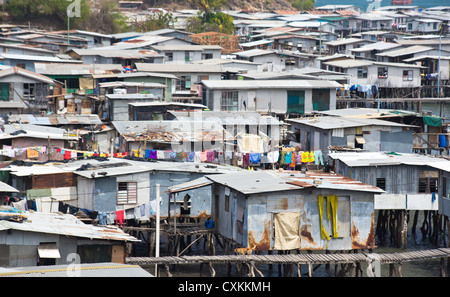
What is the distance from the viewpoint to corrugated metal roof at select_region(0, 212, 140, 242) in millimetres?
21203

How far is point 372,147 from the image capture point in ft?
125

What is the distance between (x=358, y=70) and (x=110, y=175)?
114 feet

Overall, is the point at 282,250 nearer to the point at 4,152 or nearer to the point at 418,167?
the point at 418,167

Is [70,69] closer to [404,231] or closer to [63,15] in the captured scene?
[404,231]

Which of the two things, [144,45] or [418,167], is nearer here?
[418,167]

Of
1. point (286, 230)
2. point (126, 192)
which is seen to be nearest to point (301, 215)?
point (286, 230)

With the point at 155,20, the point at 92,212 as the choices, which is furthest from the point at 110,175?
the point at 155,20

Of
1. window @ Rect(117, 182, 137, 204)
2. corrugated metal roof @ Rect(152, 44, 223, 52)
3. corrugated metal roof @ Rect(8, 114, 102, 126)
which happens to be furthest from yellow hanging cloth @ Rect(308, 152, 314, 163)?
corrugated metal roof @ Rect(152, 44, 223, 52)

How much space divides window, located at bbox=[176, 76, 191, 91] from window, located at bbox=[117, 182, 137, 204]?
24985 millimetres

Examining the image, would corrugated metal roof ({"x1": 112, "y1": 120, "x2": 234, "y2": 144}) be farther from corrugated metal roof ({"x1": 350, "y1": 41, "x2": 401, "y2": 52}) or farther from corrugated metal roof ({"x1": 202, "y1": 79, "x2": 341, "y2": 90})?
corrugated metal roof ({"x1": 350, "y1": 41, "x2": 401, "y2": 52})

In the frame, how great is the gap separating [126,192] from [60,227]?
683cm

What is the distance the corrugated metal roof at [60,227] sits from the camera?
21203 mm

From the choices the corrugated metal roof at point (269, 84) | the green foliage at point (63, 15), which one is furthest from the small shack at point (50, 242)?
the green foliage at point (63, 15)
